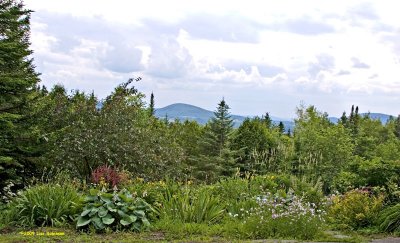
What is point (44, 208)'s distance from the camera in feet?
26.3

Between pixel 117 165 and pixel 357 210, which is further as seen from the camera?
pixel 117 165

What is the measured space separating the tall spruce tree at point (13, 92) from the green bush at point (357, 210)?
7.00 metres

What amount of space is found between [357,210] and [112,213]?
407 centimetres

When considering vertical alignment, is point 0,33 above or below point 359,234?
above

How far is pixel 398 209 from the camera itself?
771 centimetres

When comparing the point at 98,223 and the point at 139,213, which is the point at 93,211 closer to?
the point at 98,223

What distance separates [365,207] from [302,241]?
172 centimetres

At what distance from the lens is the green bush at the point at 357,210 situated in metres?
7.95

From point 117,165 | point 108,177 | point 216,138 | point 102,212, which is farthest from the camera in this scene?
point 216,138

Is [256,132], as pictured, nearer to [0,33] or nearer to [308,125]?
[308,125]

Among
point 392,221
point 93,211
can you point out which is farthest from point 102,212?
point 392,221

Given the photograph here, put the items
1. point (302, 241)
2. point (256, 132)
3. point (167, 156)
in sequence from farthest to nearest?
point (256, 132)
point (167, 156)
point (302, 241)

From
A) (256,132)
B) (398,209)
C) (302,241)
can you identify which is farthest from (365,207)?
(256,132)

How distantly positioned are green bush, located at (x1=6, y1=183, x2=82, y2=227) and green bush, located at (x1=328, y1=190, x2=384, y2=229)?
4434 millimetres
